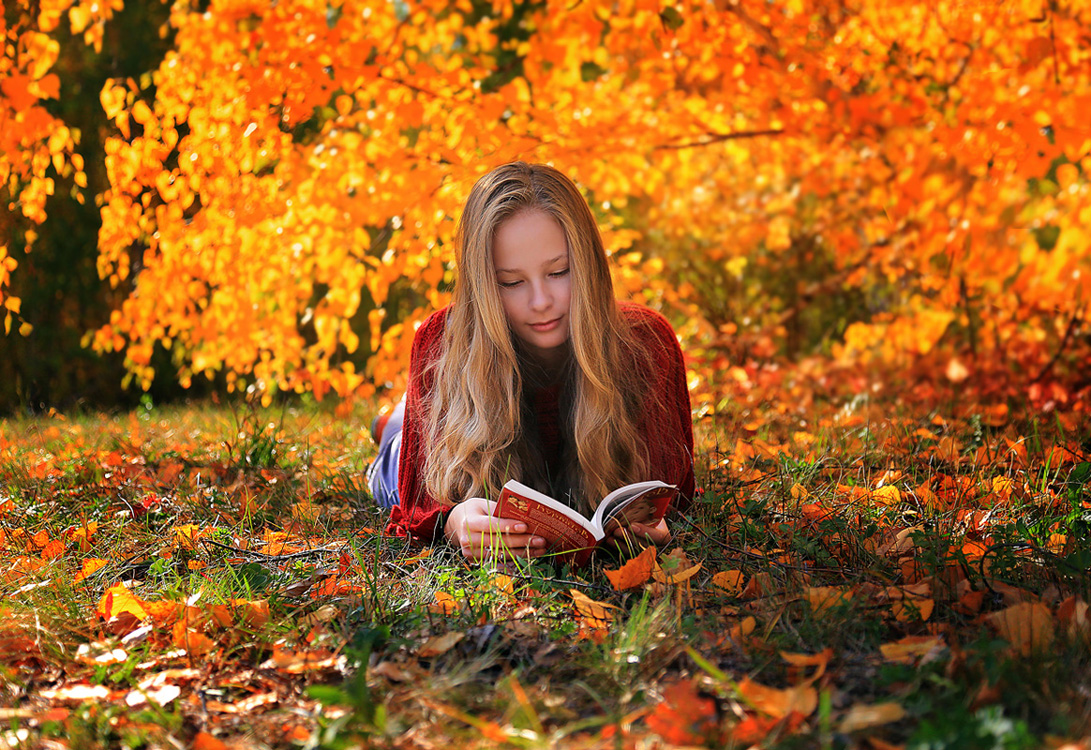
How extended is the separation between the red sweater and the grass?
3.2 inches

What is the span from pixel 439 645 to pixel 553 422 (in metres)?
0.99

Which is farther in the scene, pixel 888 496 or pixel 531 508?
pixel 888 496

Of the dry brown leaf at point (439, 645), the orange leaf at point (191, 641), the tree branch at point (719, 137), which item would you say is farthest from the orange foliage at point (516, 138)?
the orange leaf at point (191, 641)

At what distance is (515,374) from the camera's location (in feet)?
6.91

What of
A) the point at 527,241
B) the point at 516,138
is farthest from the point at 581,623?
the point at 516,138

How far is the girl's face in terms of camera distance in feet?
6.47

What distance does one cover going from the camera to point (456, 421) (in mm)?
2072

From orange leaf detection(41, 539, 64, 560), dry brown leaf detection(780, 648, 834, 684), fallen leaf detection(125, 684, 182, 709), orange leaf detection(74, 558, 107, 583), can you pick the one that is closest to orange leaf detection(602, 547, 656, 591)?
dry brown leaf detection(780, 648, 834, 684)

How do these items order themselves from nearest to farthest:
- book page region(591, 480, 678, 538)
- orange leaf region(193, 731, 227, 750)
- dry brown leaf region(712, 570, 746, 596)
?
1. orange leaf region(193, 731, 227, 750)
2. dry brown leaf region(712, 570, 746, 596)
3. book page region(591, 480, 678, 538)

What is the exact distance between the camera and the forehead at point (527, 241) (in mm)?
1969

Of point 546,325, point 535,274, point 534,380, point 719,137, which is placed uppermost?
point 719,137

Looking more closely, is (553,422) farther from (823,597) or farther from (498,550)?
(823,597)

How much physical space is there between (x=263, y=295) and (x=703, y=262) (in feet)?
11.3

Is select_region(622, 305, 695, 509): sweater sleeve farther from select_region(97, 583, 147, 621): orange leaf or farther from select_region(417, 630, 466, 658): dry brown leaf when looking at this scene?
select_region(97, 583, 147, 621): orange leaf
